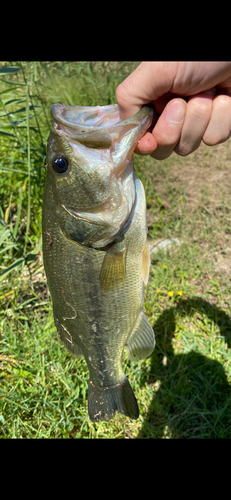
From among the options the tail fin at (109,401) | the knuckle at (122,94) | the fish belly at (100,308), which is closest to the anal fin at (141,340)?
the fish belly at (100,308)

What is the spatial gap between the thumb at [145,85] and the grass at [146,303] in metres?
1.05

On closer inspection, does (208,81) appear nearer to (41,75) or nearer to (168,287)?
(168,287)

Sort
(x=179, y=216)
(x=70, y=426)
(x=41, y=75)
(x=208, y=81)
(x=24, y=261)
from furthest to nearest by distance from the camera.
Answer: (x=179, y=216) → (x=41, y=75) → (x=24, y=261) → (x=70, y=426) → (x=208, y=81)

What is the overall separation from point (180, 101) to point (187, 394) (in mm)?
2225

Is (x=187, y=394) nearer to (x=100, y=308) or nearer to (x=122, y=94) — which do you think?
(x=100, y=308)

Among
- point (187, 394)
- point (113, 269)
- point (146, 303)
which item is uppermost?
point (113, 269)

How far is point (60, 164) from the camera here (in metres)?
1.48

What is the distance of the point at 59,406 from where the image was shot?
256 cm

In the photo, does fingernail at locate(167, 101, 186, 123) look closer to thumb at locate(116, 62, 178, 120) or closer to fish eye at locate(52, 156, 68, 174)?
thumb at locate(116, 62, 178, 120)

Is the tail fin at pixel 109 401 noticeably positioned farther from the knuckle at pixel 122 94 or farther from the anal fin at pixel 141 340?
the knuckle at pixel 122 94

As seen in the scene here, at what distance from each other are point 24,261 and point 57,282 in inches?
59.1

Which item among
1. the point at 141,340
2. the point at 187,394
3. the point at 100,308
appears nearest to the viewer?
the point at 100,308

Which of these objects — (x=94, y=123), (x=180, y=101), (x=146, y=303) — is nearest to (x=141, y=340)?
(x=94, y=123)

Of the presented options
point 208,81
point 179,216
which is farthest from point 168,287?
point 208,81
